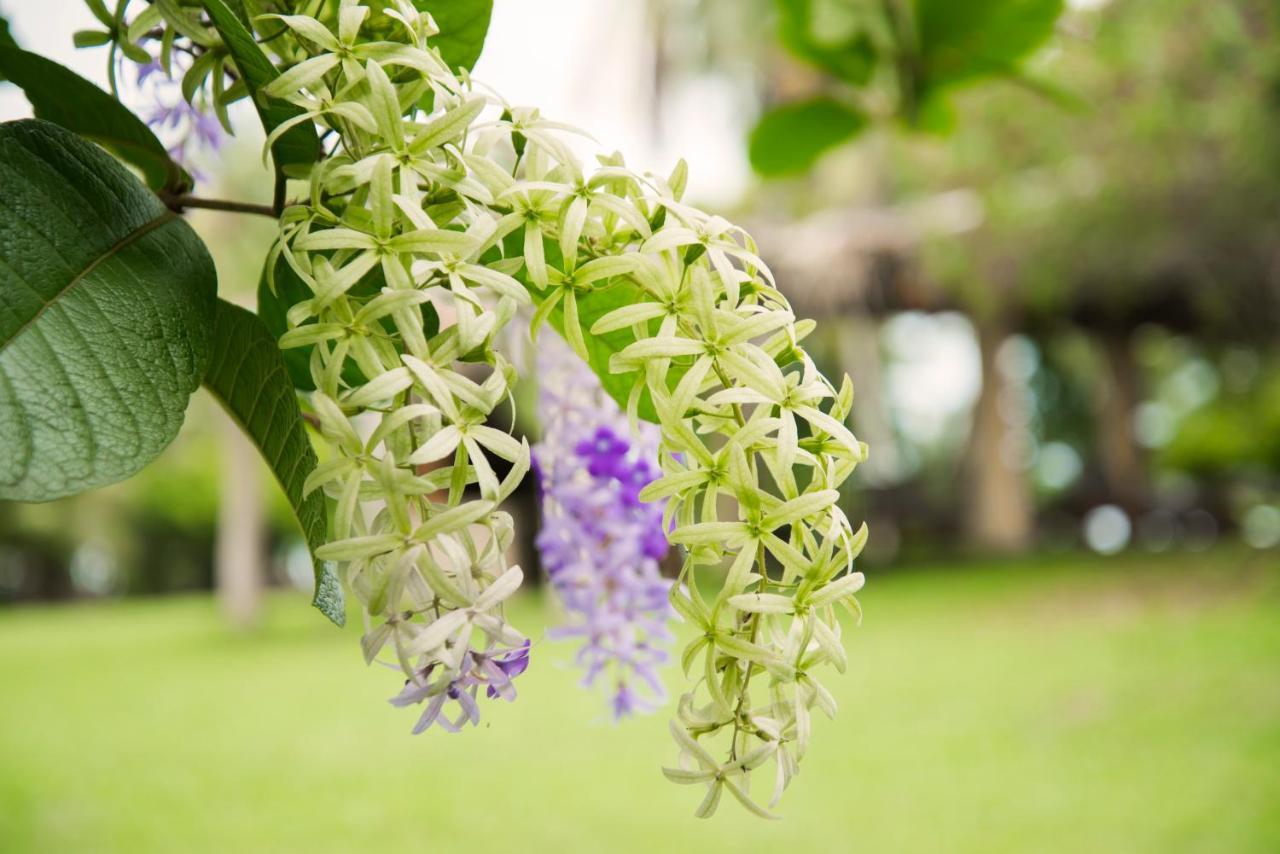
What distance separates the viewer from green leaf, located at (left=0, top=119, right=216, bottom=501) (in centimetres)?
29

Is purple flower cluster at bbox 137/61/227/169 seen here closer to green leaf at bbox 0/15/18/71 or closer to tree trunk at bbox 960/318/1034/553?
green leaf at bbox 0/15/18/71

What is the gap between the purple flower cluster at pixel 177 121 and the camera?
51 centimetres

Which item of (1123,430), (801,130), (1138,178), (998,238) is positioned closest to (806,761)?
(801,130)

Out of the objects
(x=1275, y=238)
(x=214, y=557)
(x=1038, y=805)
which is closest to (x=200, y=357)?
(x=1038, y=805)

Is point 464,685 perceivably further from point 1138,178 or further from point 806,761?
point 1138,178

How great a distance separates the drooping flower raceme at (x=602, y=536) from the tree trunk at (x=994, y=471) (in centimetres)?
1054

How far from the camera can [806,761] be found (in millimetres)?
2523

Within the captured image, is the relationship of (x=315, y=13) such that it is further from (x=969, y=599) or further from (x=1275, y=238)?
(x=969, y=599)

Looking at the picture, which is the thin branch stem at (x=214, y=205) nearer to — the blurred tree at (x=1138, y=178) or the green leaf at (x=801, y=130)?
the green leaf at (x=801, y=130)

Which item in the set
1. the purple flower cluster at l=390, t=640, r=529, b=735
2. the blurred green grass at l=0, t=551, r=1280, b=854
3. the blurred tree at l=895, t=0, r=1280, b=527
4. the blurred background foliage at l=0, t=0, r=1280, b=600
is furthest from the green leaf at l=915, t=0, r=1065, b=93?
the blurred green grass at l=0, t=551, r=1280, b=854

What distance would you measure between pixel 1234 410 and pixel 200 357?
12.4 metres

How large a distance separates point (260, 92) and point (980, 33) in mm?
559

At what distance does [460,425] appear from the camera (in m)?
0.31

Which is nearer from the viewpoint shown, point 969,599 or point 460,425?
point 460,425
